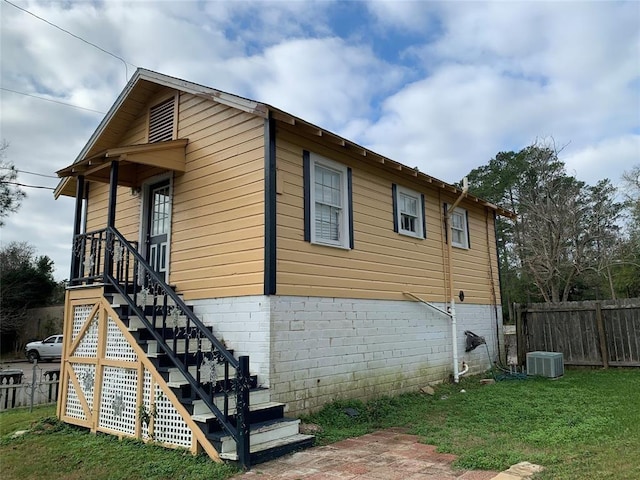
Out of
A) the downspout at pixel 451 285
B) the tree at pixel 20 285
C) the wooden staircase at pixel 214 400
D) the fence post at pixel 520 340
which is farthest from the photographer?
the tree at pixel 20 285

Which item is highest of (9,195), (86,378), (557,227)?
(9,195)

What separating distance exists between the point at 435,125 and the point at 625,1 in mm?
8366

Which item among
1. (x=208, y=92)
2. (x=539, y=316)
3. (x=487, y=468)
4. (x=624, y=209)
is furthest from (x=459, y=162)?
(x=487, y=468)

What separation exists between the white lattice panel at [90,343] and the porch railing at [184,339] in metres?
0.71

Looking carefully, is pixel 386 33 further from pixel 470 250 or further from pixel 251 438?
pixel 251 438

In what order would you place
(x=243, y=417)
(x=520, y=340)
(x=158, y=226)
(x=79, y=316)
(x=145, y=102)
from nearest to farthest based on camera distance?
(x=243, y=417) < (x=79, y=316) < (x=158, y=226) < (x=145, y=102) < (x=520, y=340)

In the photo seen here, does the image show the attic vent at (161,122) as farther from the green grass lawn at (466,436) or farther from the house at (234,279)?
the green grass lawn at (466,436)

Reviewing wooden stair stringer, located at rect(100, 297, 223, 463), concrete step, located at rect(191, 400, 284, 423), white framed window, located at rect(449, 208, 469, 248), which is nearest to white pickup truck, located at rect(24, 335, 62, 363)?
wooden stair stringer, located at rect(100, 297, 223, 463)

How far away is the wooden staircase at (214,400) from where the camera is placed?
4691 millimetres

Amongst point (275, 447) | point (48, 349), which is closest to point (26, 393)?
point (275, 447)

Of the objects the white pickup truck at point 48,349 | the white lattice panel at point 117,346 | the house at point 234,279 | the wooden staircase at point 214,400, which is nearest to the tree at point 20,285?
the white pickup truck at point 48,349

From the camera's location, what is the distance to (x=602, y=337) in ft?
35.7

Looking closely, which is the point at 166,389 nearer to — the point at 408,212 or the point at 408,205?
the point at 408,212

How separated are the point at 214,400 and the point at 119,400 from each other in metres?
1.70
